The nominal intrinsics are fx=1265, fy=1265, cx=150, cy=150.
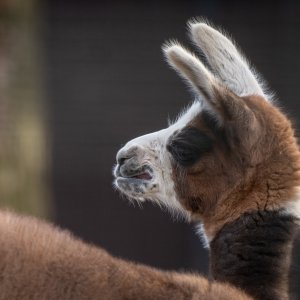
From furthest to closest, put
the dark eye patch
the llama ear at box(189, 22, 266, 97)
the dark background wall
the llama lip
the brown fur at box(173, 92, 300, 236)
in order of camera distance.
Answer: the dark background wall, the llama ear at box(189, 22, 266, 97), the llama lip, the dark eye patch, the brown fur at box(173, 92, 300, 236)

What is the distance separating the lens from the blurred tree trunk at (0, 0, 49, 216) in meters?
8.18

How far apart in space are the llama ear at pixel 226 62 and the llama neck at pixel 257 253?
719mm

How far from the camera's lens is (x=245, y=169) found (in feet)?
16.4

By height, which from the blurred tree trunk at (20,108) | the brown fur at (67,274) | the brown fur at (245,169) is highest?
the blurred tree trunk at (20,108)

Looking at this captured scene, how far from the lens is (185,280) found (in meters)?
3.77

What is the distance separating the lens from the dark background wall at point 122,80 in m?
10.3

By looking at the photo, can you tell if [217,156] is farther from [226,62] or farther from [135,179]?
[226,62]

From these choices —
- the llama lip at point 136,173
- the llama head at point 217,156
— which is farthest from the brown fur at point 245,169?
the llama lip at point 136,173

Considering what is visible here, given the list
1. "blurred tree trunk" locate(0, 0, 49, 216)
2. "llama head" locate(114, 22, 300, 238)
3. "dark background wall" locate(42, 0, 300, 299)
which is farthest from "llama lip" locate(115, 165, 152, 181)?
"dark background wall" locate(42, 0, 300, 299)

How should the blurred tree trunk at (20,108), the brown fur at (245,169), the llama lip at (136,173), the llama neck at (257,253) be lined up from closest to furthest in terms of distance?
the llama neck at (257,253) < the brown fur at (245,169) < the llama lip at (136,173) < the blurred tree trunk at (20,108)

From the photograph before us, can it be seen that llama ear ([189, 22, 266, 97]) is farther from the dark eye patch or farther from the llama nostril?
the llama nostril

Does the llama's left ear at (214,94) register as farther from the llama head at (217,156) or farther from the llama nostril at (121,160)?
the llama nostril at (121,160)

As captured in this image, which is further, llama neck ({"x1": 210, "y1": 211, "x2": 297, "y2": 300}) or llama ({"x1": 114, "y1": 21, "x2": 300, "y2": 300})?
llama ({"x1": 114, "y1": 21, "x2": 300, "y2": 300})

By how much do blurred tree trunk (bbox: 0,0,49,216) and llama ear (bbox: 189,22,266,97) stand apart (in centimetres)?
275
